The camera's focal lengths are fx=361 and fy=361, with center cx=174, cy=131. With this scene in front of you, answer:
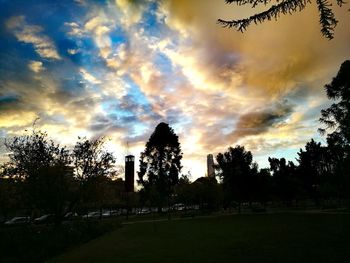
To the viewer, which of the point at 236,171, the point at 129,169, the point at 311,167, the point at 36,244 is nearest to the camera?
the point at 36,244

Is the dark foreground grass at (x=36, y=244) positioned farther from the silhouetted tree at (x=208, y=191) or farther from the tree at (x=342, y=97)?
the silhouetted tree at (x=208, y=191)

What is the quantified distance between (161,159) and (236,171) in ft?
54.6

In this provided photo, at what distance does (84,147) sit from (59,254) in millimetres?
18386

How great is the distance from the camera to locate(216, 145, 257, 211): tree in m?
75.7

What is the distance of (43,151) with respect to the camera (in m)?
36.5

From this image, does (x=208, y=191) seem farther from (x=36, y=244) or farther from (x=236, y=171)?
(x=36, y=244)

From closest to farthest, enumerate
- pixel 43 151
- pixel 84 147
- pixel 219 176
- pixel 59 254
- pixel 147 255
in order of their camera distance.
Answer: pixel 147 255 < pixel 59 254 < pixel 43 151 < pixel 84 147 < pixel 219 176

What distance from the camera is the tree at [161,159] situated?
79750 mm

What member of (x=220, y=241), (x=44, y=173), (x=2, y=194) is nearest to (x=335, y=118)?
(x=220, y=241)

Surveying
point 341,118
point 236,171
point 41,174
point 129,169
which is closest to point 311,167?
point 236,171

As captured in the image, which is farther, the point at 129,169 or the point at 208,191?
the point at 208,191

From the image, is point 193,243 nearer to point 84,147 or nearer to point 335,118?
point 84,147

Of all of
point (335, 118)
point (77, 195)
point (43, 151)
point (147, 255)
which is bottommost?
point (147, 255)

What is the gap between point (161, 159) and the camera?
8012 cm
